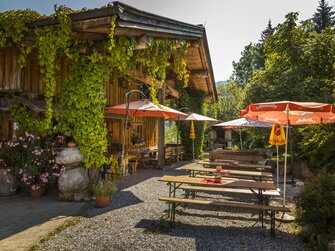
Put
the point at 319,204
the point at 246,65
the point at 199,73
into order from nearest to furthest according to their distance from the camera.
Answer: the point at 319,204 < the point at 199,73 < the point at 246,65

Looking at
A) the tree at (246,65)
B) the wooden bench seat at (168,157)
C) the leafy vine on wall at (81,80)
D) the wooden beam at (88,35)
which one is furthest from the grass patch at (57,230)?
the tree at (246,65)

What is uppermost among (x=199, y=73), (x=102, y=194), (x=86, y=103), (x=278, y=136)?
(x=199, y=73)

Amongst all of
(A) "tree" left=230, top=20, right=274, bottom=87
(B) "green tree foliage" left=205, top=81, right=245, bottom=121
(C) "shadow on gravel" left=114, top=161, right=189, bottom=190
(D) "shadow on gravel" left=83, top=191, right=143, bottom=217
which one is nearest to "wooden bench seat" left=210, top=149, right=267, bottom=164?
(C) "shadow on gravel" left=114, top=161, right=189, bottom=190

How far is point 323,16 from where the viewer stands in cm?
3319

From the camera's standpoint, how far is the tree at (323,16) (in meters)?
33.0

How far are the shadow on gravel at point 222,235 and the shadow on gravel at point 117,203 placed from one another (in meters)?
1.02

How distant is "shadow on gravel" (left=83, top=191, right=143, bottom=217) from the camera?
5.54 m

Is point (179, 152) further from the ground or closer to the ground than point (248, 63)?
closer to the ground

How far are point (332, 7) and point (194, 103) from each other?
28113mm

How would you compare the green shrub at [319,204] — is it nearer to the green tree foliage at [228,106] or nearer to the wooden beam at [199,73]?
the wooden beam at [199,73]

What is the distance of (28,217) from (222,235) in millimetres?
3522

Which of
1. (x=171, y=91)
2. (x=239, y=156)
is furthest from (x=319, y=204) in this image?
(x=171, y=91)

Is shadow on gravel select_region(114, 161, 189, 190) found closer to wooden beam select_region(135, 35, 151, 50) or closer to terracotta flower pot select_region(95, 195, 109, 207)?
terracotta flower pot select_region(95, 195, 109, 207)

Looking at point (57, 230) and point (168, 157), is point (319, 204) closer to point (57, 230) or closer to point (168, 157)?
point (57, 230)
